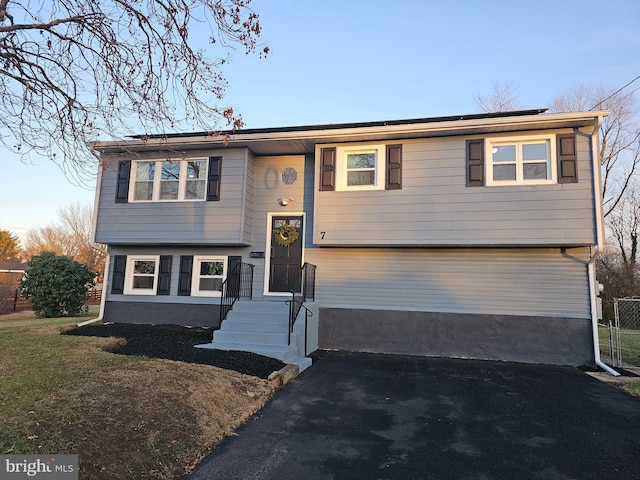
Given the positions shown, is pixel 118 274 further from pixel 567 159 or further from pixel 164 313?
pixel 567 159

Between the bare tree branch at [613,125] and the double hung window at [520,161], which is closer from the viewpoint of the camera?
the double hung window at [520,161]

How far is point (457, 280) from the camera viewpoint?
845 centimetres

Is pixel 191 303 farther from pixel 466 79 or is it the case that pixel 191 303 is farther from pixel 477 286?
pixel 466 79

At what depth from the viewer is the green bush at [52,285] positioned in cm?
1205

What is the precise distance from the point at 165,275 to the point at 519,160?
8802 millimetres

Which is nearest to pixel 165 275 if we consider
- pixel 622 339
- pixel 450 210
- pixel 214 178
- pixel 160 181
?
pixel 160 181

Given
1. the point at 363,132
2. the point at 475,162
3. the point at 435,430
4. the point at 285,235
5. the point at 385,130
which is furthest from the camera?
the point at 285,235

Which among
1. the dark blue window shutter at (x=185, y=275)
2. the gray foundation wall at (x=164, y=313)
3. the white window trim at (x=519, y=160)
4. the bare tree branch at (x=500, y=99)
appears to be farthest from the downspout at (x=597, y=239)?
the bare tree branch at (x=500, y=99)

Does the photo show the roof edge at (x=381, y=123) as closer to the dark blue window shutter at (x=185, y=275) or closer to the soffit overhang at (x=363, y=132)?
the soffit overhang at (x=363, y=132)

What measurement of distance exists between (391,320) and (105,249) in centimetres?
770

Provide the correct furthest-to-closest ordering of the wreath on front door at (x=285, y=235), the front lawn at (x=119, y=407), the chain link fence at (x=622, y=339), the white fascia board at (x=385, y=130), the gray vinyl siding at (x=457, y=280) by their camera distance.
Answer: the wreath on front door at (x=285, y=235) → the gray vinyl siding at (x=457, y=280) → the chain link fence at (x=622, y=339) → the white fascia board at (x=385, y=130) → the front lawn at (x=119, y=407)

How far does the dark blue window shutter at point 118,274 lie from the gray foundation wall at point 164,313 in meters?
0.40

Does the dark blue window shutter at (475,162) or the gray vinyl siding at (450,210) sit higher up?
the dark blue window shutter at (475,162)

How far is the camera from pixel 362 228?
27.6 ft
